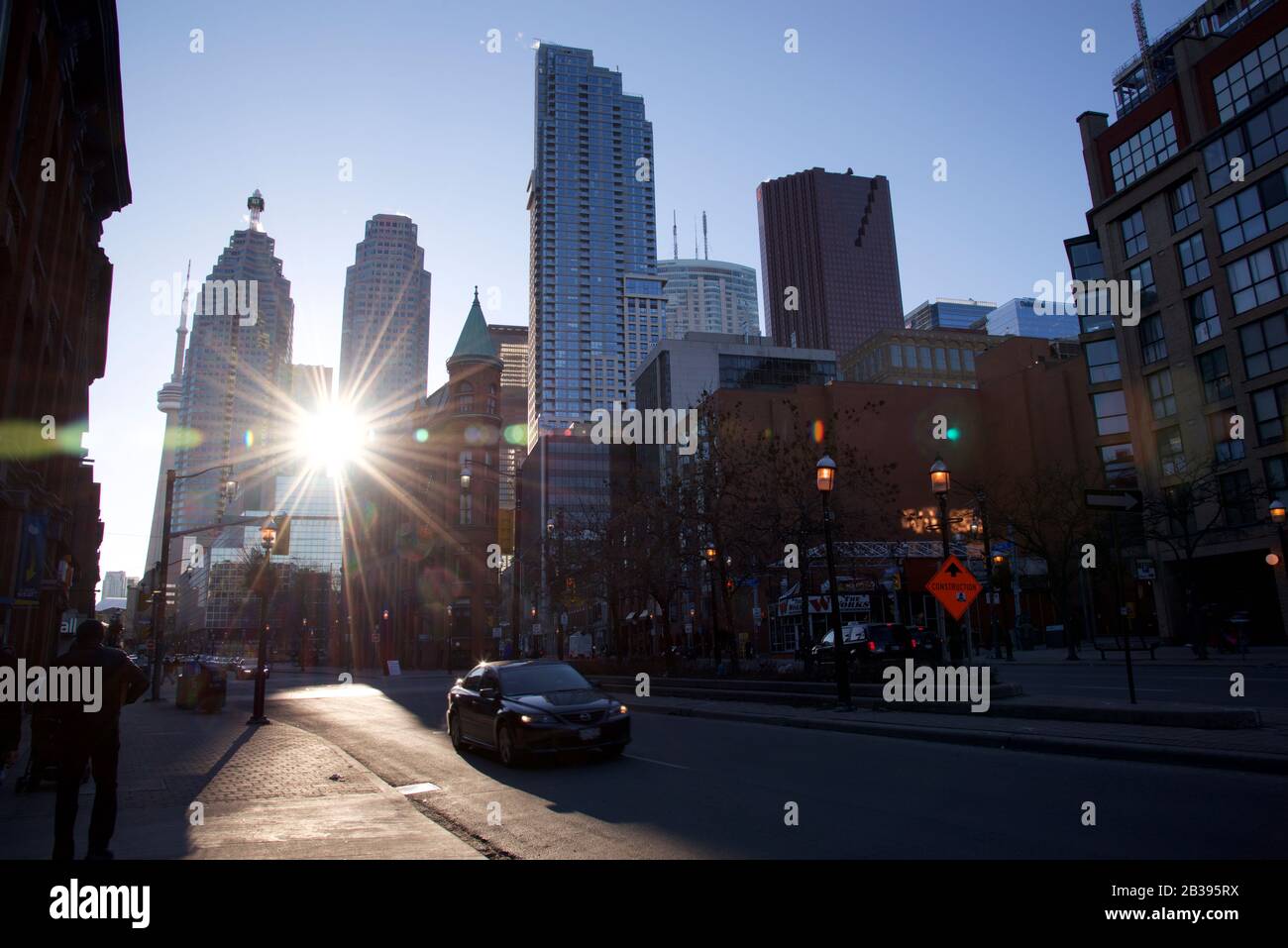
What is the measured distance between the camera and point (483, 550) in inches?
2653

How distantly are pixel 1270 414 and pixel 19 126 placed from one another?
161 ft

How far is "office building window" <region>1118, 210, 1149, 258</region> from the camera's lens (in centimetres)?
4515

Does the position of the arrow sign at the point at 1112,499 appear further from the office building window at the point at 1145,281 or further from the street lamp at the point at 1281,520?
the office building window at the point at 1145,281

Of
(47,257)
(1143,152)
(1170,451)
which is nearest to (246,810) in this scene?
(47,257)

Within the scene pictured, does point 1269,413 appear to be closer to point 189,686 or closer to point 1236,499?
point 1236,499

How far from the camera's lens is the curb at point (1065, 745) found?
→ 8570 mm

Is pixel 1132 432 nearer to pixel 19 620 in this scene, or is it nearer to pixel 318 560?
pixel 19 620

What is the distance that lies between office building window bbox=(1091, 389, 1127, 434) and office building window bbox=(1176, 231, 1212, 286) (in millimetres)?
14108

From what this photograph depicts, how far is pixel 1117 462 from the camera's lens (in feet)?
180

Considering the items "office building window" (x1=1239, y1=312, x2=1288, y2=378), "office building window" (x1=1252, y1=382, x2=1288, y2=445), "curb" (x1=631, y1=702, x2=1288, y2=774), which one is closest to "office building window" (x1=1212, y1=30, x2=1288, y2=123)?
"office building window" (x1=1239, y1=312, x2=1288, y2=378)

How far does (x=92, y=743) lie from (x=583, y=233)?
6773 inches

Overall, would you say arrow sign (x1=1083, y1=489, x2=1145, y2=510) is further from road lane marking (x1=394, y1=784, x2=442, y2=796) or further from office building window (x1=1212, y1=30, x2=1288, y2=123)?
office building window (x1=1212, y1=30, x2=1288, y2=123)

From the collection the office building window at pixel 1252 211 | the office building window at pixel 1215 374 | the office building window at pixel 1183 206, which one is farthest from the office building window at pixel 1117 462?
the office building window at pixel 1252 211

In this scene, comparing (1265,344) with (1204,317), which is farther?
(1204,317)
